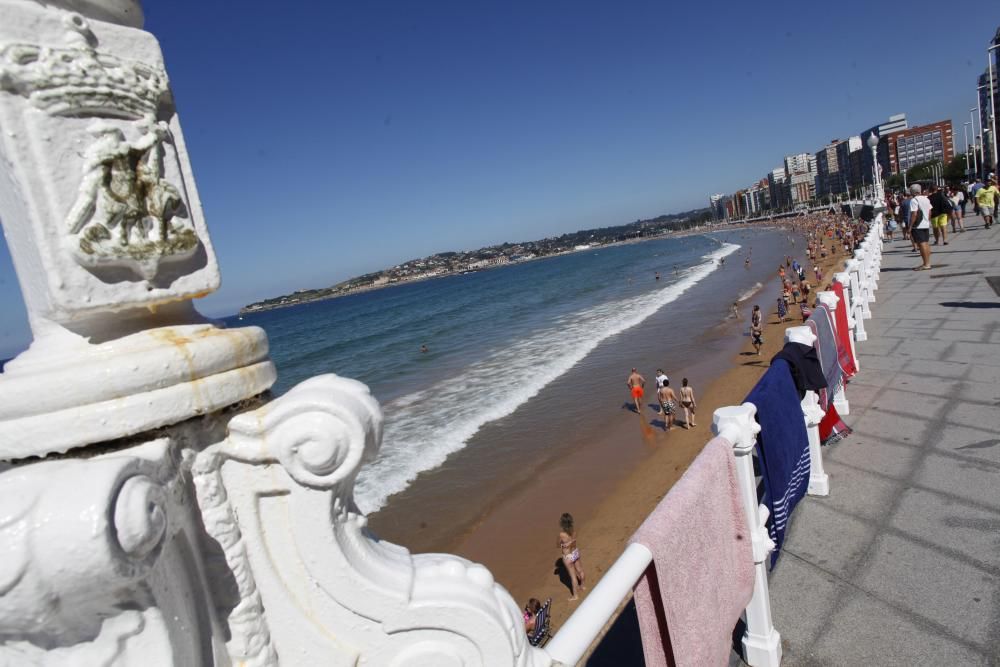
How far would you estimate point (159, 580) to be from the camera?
0.91 metres

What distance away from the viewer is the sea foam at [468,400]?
40.3ft

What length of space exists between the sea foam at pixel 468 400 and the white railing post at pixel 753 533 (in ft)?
19.5

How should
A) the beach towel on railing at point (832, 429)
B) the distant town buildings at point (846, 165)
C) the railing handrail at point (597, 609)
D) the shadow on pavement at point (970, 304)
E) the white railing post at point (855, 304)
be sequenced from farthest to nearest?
the distant town buildings at point (846, 165)
the shadow on pavement at point (970, 304)
the white railing post at point (855, 304)
the beach towel on railing at point (832, 429)
the railing handrail at point (597, 609)

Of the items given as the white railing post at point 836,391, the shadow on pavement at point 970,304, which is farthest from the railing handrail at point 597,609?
the shadow on pavement at point 970,304

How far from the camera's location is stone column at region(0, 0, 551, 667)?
0.81 meters

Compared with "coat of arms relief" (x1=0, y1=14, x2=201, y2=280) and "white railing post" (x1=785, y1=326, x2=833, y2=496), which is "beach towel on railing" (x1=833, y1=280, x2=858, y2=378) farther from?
"coat of arms relief" (x1=0, y1=14, x2=201, y2=280)

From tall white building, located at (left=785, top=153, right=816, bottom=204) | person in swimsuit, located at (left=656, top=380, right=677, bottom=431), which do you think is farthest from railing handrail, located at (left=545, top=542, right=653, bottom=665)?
tall white building, located at (left=785, top=153, right=816, bottom=204)

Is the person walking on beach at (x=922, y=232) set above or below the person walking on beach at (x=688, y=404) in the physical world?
above

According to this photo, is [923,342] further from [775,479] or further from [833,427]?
[775,479]

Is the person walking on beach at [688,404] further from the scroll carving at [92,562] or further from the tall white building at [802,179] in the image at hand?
the tall white building at [802,179]

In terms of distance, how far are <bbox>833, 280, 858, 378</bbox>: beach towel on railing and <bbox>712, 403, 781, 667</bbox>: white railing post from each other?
3.30 meters

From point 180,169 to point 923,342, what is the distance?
7.79 m

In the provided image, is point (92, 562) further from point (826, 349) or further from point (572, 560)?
point (572, 560)

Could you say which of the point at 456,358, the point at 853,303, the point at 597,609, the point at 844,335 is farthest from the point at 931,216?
the point at 456,358
